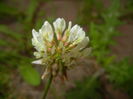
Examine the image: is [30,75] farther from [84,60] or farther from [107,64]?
[107,64]

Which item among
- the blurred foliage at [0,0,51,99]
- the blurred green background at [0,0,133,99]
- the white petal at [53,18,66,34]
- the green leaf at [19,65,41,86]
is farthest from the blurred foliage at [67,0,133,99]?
the white petal at [53,18,66,34]

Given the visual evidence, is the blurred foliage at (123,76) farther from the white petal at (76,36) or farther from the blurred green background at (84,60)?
the white petal at (76,36)

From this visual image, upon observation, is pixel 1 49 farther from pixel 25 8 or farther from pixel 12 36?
pixel 25 8

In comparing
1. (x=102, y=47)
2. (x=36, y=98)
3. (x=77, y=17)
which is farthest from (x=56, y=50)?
(x=77, y=17)

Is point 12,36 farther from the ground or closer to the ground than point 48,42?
farther from the ground

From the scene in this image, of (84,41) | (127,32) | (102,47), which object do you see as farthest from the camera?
(127,32)

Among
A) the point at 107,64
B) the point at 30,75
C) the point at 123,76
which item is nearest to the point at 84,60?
the point at 107,64

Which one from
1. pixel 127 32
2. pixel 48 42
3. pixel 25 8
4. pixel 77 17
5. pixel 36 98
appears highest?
pixel 25 8

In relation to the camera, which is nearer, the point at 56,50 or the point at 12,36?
the point at 56,50
